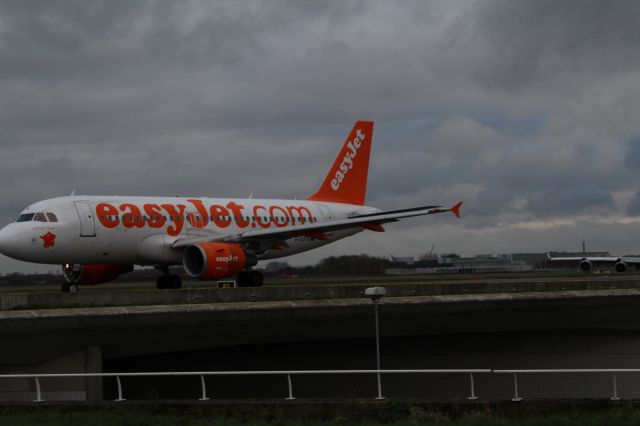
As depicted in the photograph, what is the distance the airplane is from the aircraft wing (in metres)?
0.04

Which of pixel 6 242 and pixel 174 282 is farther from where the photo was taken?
pixel 174 282

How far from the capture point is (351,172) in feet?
156

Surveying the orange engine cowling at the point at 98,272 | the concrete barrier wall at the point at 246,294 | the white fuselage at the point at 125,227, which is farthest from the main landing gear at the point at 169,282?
the concrete barrier wall at the point at 246,294

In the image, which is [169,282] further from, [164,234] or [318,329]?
[318,329]

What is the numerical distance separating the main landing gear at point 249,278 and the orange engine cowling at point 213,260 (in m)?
1.46

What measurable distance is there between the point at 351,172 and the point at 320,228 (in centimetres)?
987

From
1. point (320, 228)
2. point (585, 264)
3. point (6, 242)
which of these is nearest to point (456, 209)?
point (320, 228)

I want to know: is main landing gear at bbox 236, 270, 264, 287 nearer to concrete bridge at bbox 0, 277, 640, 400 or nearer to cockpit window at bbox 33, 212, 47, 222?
concrete bridge at bbox 0, 277, 640, 400

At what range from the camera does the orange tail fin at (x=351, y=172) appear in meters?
47.2

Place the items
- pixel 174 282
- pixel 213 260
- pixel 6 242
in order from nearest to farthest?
pixel 6 242
pixel 213 260
pixel 174 282

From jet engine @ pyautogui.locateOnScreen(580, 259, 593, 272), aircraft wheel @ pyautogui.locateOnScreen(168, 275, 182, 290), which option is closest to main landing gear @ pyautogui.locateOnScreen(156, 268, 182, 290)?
aircraft wheel @ pyautogui.locateOnScreen(168, 275, 182, 290)

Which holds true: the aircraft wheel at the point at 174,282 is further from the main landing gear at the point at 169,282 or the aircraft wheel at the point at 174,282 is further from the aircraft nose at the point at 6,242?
the aircraft nose at the point at 6,242

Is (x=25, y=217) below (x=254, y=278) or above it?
above

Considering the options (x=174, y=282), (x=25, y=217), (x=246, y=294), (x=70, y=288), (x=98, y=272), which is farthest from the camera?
(x=98, y=272)
